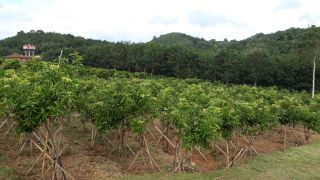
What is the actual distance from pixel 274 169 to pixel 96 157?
6886mm

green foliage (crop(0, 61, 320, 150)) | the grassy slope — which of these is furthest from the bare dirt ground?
the grassy slope

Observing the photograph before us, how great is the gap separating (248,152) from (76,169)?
995 centimetres

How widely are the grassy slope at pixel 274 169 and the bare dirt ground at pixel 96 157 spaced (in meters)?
1.57

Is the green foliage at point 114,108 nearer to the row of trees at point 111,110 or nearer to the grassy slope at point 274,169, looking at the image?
the row of trees at point 111,110

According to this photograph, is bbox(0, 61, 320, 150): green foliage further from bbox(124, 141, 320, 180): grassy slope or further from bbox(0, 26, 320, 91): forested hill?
bbox(0, 26, 320, 91): forested hill

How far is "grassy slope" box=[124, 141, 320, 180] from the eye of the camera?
1447cm

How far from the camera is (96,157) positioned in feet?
53.4

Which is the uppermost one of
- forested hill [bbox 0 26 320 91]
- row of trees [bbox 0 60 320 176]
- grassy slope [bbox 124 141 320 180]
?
forested hill [bbox 0 26 320 91]

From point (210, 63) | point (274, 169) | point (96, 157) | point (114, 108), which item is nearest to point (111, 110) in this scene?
point (114, 108)

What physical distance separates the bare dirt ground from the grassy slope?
157cm

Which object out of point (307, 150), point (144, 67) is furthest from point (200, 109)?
point (144, 67)

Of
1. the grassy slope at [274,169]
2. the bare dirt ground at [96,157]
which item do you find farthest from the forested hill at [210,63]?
the bare dirt ground at [96,157]

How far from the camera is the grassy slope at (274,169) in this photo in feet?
47.5

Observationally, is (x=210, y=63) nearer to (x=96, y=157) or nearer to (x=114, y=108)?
(x=96, y=157)
